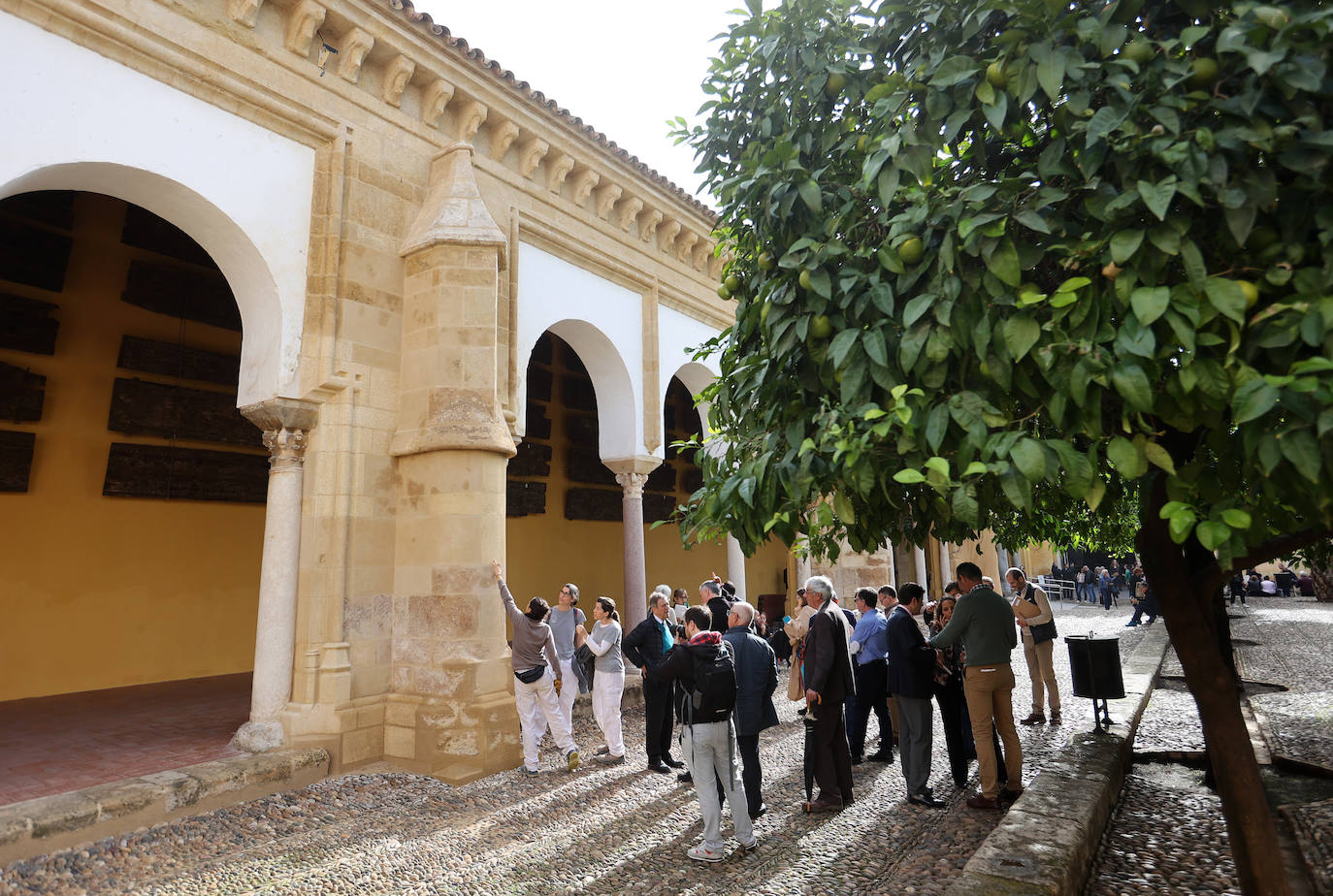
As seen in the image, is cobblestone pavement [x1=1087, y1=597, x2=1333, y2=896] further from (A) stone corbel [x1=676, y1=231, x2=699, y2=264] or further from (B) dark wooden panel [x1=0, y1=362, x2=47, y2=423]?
(B) dark wooden panel [x1=0, y1=362, x2=47, y2=423]

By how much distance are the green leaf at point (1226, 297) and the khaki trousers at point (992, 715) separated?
3.87 m

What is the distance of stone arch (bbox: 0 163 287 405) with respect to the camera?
5336 mm

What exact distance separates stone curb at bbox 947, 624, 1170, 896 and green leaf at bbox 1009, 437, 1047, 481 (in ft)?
6.16

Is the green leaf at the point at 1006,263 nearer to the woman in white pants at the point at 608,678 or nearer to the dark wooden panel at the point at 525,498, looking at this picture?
the woman in white pants at the point at 608,678

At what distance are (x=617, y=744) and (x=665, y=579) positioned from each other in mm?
9171

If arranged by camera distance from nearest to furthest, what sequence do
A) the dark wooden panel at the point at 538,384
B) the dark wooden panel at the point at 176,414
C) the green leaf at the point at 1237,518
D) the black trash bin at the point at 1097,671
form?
1. the green leaf at the point at 1237,518
2. the black trash bin at the point at 1097,671
3. the dark wooden panel at the point at 176,414
4. the dark wooden panel at the point at 538,384

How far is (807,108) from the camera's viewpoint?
9.12ft

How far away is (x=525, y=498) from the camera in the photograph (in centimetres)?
1201

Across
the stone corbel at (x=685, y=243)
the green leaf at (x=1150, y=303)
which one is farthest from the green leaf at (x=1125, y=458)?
the stone corbel at (x=685, y=243)

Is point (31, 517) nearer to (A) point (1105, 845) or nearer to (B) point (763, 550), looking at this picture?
(A) point (1105, 845)

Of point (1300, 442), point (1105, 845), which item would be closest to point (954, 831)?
point (1105, 845)

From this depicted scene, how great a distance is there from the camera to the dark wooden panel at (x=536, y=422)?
1210 cm

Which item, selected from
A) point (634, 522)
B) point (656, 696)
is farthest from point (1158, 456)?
point (634, 522)

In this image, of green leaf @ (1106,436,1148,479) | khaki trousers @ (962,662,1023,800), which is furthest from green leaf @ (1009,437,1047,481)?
khaki trousers @ (962,662,1023,800)
